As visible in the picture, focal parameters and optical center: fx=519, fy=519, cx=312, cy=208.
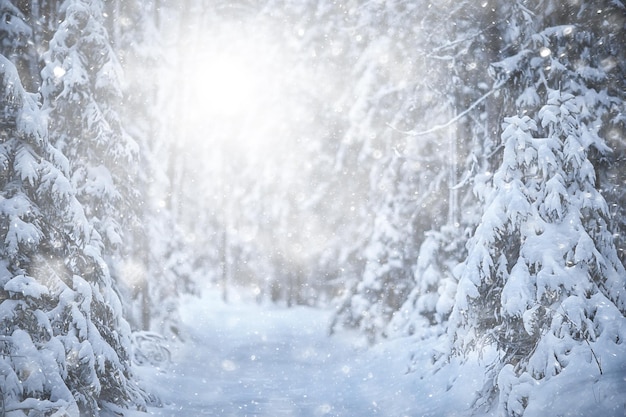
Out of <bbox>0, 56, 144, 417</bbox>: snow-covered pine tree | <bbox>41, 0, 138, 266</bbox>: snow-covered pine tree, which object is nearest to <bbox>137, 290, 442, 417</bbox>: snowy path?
<bbox>0, 56, 144, 417</bbox>: snow-covered pine tree

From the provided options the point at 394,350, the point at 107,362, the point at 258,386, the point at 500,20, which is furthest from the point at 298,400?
the point at 500,20

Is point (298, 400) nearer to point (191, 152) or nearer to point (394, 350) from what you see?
point (394, 350)

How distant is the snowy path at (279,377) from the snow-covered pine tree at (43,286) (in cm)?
265

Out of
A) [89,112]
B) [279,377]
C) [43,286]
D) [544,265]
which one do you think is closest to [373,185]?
[279,377]

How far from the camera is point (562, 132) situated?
764 cm

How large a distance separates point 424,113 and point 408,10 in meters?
3.08

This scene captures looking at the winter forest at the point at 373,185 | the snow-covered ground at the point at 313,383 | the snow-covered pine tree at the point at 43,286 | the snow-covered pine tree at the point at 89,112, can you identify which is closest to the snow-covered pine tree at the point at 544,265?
the winter forest at the point at 373,185

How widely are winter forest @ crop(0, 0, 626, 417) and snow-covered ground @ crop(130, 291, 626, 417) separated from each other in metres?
0.11

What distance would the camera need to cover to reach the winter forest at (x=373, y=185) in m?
7.04

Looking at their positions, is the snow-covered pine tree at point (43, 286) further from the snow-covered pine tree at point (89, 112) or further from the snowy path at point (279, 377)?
the snowy path at point (279, 377)

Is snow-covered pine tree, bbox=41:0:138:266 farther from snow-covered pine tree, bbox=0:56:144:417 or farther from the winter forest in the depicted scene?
snow-covered pine tree, bbox=0:56:144:417

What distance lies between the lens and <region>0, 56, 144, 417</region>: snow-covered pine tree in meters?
6.35

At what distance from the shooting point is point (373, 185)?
18609mm

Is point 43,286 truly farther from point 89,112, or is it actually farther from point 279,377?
Answer: point 279,377
